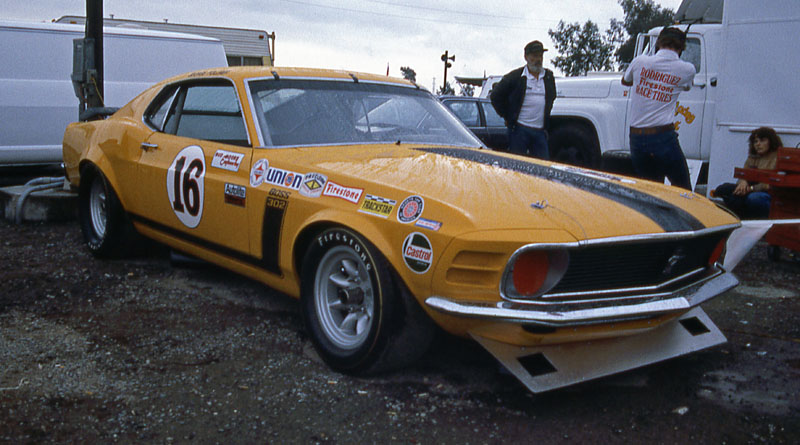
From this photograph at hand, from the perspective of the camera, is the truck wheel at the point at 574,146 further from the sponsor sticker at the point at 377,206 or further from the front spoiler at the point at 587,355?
the sponsor sticker at the point at 377,206

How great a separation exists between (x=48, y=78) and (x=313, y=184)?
7.03 meters

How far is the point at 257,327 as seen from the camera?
12.3 ft

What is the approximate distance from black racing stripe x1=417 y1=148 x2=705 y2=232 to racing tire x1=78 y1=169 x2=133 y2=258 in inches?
89.6

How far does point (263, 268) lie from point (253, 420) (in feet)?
3.34

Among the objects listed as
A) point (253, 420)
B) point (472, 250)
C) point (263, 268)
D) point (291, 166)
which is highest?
point (291, 166)

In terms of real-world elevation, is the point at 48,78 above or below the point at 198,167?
above

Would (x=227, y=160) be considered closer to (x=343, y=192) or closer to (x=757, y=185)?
(x=343, y=192)

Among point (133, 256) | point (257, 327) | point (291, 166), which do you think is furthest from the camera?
point (133, 256)

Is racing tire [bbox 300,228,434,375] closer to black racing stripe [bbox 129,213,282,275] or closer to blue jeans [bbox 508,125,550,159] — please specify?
black racing stripe [bbox 129,213,282,275]

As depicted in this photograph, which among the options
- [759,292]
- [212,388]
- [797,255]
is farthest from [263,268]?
[797,255]

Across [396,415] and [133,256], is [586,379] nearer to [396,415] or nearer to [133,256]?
[396,415]

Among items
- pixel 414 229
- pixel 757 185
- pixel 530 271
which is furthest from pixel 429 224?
pixel 757 185

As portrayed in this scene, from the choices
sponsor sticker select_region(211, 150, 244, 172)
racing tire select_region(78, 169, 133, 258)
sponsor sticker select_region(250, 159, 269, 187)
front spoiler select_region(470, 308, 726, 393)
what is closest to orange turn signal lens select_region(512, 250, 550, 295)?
front spoiler select_region(470, 308, 726, 393)

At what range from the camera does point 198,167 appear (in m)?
3.97
